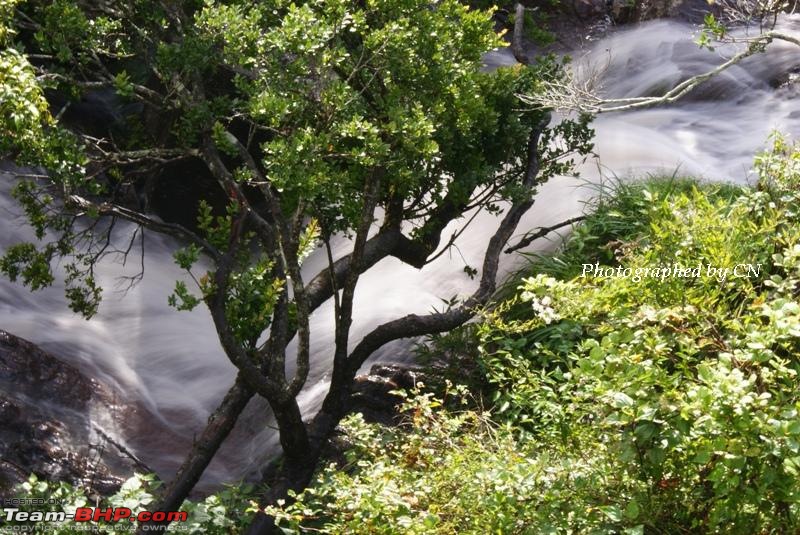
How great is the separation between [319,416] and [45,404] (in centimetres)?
242

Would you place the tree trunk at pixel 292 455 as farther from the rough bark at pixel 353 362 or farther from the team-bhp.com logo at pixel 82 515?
the team-bhp.com logo at pixel 82 515

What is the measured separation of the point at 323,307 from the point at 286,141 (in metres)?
4.14

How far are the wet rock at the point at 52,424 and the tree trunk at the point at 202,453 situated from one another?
829mm

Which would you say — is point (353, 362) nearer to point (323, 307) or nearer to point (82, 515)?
point (82, 515)

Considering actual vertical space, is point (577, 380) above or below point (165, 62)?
below

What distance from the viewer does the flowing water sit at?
7.58 metres

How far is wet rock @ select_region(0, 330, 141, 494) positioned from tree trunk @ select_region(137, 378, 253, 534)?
829 mm

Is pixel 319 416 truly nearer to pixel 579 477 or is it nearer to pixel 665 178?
pixel 579 477

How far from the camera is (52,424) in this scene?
647 centimetres

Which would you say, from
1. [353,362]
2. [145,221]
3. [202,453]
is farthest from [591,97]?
[202,453]

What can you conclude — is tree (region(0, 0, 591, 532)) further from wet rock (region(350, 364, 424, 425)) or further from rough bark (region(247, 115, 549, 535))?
wet rock (region(350, 364, 424, 425))

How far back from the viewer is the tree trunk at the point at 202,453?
16.6ft

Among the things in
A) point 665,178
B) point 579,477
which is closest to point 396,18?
point 579,477

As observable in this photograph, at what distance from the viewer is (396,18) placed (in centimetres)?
516
